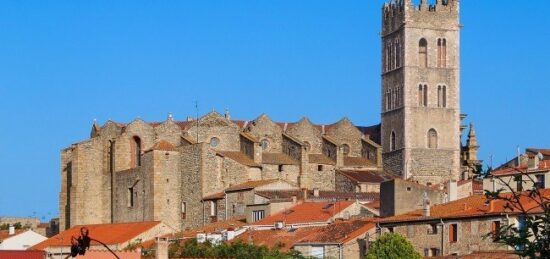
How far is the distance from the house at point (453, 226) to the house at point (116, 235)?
17750mm

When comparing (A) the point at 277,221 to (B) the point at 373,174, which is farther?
(B) the point at 373,174

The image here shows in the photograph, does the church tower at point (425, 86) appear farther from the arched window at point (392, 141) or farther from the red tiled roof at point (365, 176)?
the red tiled roof at point (365, 176)

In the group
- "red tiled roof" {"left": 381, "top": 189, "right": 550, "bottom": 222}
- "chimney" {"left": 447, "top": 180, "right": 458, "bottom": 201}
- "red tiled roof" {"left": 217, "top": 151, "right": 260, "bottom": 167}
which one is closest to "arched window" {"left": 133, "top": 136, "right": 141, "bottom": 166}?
"red tiled roof" {"left": 217, "top": 151, "right": 260, "bottom": 167}

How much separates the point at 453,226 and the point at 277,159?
3406cm

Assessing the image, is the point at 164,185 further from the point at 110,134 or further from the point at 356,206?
the point at 356,206

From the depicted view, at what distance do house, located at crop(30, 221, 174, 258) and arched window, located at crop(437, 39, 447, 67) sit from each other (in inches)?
866

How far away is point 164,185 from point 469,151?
1976cm

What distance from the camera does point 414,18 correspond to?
9219 cm

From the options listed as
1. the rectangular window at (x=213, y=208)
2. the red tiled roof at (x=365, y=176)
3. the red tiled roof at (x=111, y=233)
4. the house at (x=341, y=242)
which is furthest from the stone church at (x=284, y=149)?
the house at (x=341, y=242)

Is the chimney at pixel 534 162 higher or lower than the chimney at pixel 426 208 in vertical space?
higher

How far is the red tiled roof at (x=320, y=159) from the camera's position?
3574 inches

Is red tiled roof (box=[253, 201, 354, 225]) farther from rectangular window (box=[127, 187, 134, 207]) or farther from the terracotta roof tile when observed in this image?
rectangular window (box=[127, 187, 134, 207])

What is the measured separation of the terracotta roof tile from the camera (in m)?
88.9

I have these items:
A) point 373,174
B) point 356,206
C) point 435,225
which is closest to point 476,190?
point 356,206
